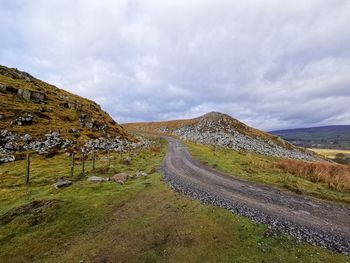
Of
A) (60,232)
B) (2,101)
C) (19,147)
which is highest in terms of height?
(2,101)

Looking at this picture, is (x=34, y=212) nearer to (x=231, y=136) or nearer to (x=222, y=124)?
(x=231, y=136)

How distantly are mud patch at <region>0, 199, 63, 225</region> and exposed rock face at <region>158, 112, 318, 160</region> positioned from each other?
6386cm

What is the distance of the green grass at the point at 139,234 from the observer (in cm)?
1123

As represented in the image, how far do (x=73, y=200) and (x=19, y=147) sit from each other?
34.0 meters

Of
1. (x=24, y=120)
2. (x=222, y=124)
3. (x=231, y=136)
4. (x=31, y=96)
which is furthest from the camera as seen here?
(x=222, y=124)

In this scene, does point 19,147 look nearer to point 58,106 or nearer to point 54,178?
point 54,178

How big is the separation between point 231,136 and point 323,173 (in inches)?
2517

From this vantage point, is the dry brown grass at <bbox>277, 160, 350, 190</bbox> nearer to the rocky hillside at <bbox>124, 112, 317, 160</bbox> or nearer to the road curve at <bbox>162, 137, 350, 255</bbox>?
the road curve at <bbox>162, 137, 350, 255</bbox>

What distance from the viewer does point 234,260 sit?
35.0 ft

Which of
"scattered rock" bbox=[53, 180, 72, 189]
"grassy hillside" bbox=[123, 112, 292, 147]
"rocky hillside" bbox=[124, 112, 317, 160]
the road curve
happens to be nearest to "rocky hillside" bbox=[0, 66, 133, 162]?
"scattered rock" bbox=[53, 180, 72, 189]

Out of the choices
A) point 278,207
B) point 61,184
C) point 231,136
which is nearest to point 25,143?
point 61,184

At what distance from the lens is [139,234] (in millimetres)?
13539

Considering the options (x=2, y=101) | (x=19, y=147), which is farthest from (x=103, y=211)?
(x=2, y=101)

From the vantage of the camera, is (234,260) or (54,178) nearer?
(234,260)
